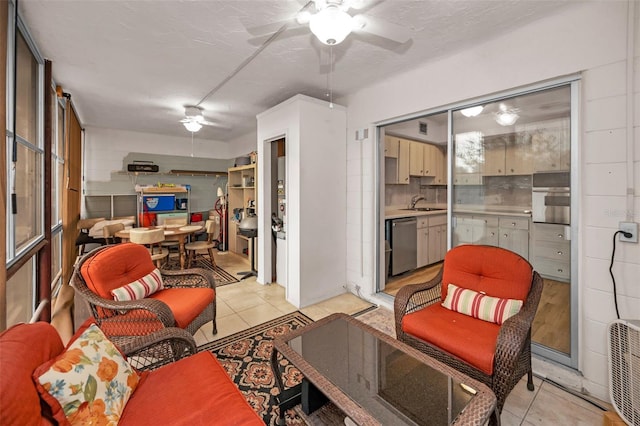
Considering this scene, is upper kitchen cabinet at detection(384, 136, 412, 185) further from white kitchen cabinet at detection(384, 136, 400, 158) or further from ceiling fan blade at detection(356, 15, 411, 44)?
ceiling fan blade at detection(356, 15, 411, 44)

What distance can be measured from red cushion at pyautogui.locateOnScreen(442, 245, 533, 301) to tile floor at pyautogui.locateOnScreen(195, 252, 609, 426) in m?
0.66

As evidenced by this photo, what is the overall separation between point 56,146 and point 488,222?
4960mm

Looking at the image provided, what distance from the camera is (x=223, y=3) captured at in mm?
1838

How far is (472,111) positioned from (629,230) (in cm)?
146

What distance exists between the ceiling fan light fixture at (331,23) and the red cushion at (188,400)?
189cm

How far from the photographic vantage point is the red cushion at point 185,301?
2.05 m

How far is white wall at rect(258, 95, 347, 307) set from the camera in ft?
10.6

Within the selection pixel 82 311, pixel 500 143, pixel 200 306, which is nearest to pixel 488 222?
pixel 500 143

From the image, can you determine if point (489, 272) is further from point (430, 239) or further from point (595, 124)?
point (430, 239)

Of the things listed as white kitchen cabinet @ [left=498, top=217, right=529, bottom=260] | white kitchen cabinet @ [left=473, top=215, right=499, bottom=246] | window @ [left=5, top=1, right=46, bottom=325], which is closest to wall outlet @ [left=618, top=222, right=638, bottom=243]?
white kitchen cabinet @ [left=498, top=217, right=529, bottom=260]

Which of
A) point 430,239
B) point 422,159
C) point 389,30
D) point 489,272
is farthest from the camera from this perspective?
point 422,159

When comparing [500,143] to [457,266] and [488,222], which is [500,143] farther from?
[457,266]

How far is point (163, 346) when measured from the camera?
5.46ft

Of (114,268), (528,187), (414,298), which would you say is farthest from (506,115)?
(114,268)
